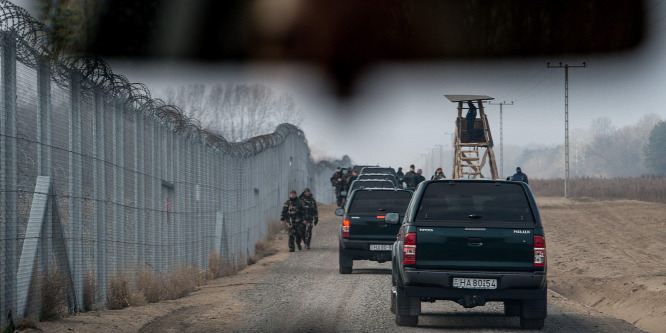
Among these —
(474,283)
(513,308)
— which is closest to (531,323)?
(513,308)

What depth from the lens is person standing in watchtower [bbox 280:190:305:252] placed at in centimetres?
2594

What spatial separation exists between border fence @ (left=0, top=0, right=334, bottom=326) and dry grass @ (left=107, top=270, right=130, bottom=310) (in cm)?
14

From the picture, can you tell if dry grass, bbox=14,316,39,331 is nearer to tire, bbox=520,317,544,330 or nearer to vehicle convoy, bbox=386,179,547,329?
vehicle convoy, bbox=386,179,547,329

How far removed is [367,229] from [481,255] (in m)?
8.43

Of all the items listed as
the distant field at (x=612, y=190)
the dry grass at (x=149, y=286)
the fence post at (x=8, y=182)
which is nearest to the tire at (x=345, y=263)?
the dry grass at (x=149, y=286)

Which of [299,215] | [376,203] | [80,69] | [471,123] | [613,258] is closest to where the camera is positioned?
[80,69]

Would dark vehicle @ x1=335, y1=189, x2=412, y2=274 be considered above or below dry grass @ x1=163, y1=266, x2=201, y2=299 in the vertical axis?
above

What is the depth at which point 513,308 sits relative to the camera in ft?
37.1

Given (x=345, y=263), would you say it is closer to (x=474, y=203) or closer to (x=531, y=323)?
Answer: (x=474, y=203)

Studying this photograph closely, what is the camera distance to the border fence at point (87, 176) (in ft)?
29.8

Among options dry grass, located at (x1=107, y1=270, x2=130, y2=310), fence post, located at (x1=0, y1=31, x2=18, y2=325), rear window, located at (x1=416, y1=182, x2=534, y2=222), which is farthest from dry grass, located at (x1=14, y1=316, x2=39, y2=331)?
rear window, located at (x1=416, y1=182, x2=534, y2=222)

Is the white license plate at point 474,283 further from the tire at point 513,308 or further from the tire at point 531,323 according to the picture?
the tire at point 531,323

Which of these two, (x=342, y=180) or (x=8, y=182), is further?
(x=342, y=180)

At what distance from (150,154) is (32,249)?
525 centimetres
